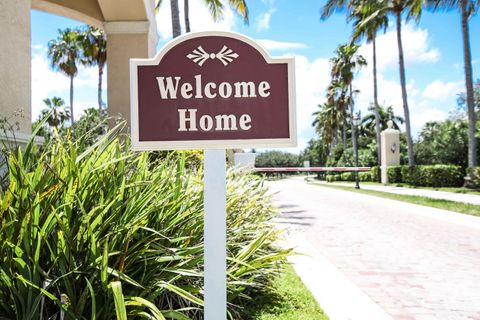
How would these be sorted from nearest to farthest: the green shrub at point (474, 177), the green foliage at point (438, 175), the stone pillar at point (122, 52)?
the stone pillar at point (122, 52)
the green shrub at point (474, 177)
the green foliage at point (438, 175)

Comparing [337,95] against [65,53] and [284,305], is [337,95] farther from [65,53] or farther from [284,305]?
[284,305]

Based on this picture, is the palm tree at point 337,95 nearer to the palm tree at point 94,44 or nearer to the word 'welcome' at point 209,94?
the palm tree at point 94,44

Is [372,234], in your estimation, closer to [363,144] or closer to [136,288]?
[136,288]

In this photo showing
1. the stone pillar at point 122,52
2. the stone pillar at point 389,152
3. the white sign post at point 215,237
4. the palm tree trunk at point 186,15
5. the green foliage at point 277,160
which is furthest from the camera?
the green foliage at point 277,160

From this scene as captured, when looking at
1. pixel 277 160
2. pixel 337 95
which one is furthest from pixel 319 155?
pixel 337 95

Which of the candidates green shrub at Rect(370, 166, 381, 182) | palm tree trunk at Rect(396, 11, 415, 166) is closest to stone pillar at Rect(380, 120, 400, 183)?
green shrub at Rect(370, 166, 381, 182)

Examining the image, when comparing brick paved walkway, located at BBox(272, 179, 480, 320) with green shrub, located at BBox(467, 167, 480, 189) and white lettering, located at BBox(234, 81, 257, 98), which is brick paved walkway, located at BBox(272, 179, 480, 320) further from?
green shrub, located at BBox(467, 167, 480, 189)

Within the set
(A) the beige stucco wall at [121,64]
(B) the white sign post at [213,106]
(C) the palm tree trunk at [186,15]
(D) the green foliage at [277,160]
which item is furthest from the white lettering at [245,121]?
(D) the green foliage at [277,160]

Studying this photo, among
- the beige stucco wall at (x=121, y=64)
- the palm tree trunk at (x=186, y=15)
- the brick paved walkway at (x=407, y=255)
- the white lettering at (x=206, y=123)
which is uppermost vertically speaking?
the palm tree trunk at (x=186, y=15)

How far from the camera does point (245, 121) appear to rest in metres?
2.34

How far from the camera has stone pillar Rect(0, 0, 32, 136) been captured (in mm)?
3748

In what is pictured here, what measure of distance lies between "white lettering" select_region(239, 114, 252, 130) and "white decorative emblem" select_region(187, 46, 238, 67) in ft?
1.03

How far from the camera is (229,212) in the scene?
402 cm

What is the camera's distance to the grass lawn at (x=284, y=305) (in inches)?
146
